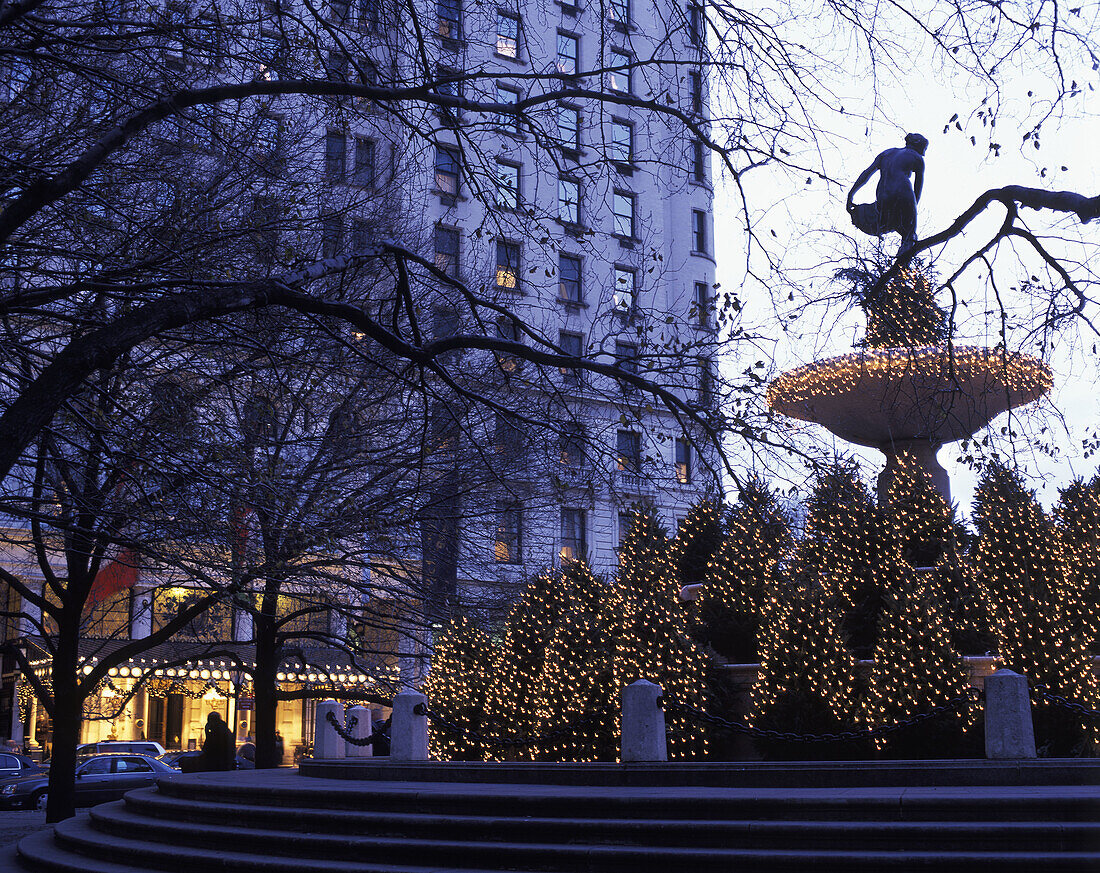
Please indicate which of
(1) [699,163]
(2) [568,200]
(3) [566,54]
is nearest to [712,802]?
(2) [568,200]

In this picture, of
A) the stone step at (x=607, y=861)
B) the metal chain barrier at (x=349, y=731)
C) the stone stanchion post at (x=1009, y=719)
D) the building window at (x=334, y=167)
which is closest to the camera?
the stone step at (x=607, y=861)

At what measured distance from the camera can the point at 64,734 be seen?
17453mm

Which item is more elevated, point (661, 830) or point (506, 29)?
point (506, 29)

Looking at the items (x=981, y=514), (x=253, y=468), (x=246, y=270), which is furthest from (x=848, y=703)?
(x=246, y=270)

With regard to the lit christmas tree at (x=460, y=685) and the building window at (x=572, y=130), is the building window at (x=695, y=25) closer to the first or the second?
the building window at (x=572, y=130)

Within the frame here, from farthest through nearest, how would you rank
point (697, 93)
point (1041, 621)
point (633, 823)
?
point (1041, 621) < point (633, 823) < point (697, 93)

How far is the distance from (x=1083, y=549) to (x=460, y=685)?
10399mm

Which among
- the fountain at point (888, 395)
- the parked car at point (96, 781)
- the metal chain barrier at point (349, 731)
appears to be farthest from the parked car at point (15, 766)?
the fountain at point (888, 395)

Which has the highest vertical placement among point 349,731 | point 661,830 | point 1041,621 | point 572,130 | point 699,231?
point 699,231

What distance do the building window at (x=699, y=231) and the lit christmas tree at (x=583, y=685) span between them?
1357 inches

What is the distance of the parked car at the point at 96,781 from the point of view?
24141 millimetres

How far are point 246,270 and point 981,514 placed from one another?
11.7 m

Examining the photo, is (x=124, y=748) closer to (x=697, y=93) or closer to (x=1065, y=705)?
(x=1065, y=705)

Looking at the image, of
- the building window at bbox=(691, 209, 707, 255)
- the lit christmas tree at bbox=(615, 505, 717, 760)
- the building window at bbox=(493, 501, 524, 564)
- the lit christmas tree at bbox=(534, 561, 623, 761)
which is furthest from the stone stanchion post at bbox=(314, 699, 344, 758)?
the building window at bbox=(691, 209, 707, 255)
